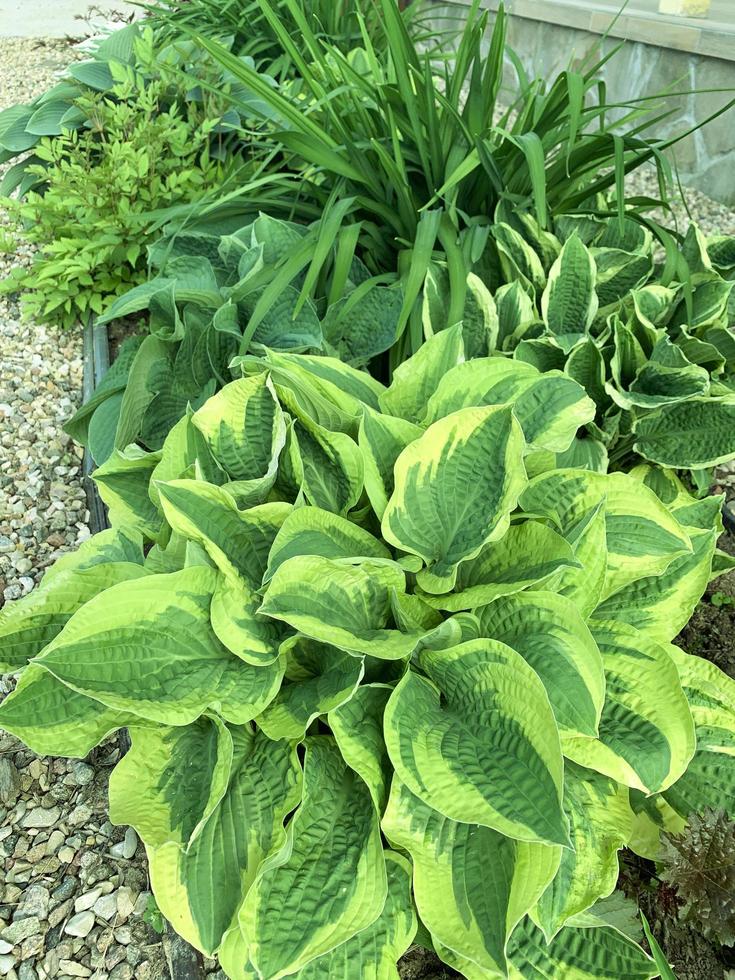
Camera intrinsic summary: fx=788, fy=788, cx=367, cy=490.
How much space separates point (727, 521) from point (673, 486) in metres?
0.24

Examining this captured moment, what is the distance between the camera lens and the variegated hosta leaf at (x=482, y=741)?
0.86 metres

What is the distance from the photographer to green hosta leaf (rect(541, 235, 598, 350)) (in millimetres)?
1797

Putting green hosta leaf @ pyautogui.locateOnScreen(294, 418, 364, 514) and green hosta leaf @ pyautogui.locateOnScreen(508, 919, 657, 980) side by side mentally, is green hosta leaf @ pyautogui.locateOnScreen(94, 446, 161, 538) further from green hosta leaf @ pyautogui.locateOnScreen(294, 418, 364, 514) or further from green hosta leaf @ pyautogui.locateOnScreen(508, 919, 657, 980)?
green hosta leaf @ pyautogui.locateOnScreen(508, 919, 657, 980)

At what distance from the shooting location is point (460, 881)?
0.96m

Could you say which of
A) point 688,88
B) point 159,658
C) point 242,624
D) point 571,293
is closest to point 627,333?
point 571,293

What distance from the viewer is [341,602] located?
1.07 metres

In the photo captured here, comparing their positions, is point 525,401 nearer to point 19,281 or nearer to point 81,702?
point 81,702

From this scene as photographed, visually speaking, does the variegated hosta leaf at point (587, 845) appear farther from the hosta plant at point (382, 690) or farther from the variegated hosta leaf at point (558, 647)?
the variegated hosta leaf at point (558, 647)

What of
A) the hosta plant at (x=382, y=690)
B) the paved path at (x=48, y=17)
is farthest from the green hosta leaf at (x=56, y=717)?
the paved path at (x=48, y=17)

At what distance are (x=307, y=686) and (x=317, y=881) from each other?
252 mm

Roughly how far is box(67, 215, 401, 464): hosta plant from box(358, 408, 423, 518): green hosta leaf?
1.64 ft

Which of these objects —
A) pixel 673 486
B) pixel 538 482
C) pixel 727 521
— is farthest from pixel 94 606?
pixel 727 521

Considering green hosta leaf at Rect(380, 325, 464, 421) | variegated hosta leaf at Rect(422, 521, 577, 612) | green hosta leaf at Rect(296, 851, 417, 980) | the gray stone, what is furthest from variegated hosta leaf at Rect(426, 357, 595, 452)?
the gray stone

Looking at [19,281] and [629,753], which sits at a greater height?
[19,281]
